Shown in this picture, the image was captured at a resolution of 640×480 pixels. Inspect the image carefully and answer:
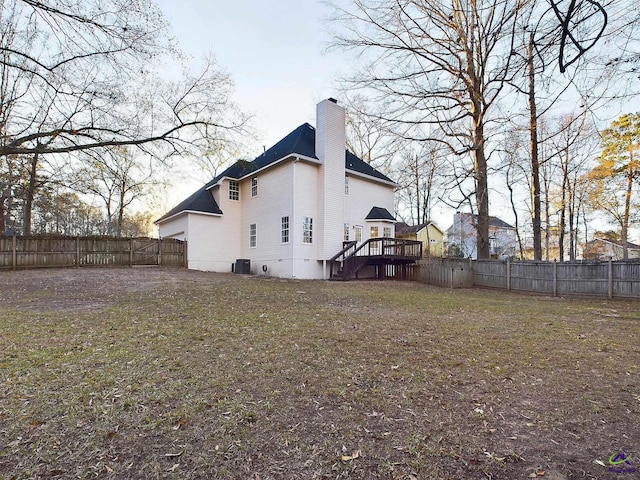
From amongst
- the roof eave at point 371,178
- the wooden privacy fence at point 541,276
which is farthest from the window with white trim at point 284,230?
the wooden privacy fence at point 541,276

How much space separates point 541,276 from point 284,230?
36.9 ft

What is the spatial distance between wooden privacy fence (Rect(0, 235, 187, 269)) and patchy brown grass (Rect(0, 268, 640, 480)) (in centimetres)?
1078

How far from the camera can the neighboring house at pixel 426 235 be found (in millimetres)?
32281

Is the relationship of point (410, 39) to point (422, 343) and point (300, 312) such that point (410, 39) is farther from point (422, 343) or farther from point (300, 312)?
point (422, 343)

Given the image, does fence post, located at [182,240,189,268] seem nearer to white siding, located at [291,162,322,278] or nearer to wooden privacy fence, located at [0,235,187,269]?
wooden privacy fence, located at [0,235,187,269]

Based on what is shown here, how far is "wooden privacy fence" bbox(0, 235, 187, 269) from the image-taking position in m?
14.5

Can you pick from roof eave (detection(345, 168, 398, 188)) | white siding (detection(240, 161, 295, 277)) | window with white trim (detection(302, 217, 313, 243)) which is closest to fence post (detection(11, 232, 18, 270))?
white siding (detection(240, 161, 295, 277))

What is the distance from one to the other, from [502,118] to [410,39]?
5191 millimetres

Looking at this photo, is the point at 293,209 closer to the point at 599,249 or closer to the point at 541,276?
the point at 541,276

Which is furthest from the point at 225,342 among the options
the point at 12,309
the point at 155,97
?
the point at 155,97

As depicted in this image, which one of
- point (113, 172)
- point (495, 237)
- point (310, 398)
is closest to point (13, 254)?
point (113, 172)

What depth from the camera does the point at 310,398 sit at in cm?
321

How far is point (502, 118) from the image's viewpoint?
14.5 meters

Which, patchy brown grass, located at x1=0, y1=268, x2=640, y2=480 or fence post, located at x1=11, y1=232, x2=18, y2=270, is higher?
fence post, located at x1=11, y1=232, x2=18, y2=270
